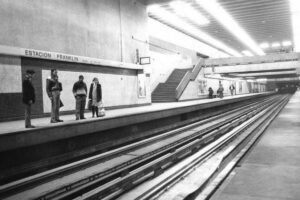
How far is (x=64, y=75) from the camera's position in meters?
12.7

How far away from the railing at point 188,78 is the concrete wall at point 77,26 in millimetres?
4946

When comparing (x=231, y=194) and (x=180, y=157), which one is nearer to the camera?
(x=231, y=194)

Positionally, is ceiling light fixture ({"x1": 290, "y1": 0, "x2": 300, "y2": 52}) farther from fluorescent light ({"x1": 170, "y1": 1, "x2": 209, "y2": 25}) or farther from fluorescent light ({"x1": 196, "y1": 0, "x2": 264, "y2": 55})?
fluorescent light ({"x1": 170, "y1": 1, "x2": 209, "y2": 25})

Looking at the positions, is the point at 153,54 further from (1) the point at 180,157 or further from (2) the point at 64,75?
(1) the point at 180,157

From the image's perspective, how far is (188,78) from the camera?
82.9 ft

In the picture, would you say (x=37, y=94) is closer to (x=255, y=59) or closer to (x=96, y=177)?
(x=96, y=177)

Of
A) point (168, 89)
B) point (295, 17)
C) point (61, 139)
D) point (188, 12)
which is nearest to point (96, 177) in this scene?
point (61, 139)

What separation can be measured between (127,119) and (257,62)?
74.1 ft

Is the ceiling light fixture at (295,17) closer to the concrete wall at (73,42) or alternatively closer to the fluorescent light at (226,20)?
the fluorescent light at (226,20)

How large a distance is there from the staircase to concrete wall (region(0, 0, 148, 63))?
189 inches

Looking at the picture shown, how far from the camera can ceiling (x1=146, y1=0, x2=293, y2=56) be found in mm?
20922

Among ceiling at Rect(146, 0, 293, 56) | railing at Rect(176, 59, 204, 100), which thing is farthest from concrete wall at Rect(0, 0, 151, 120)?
railing at Rect(176, 59, 204, 100)

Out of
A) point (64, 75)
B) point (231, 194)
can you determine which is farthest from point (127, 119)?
point (231, 194)

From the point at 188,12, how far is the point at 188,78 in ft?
18.5
